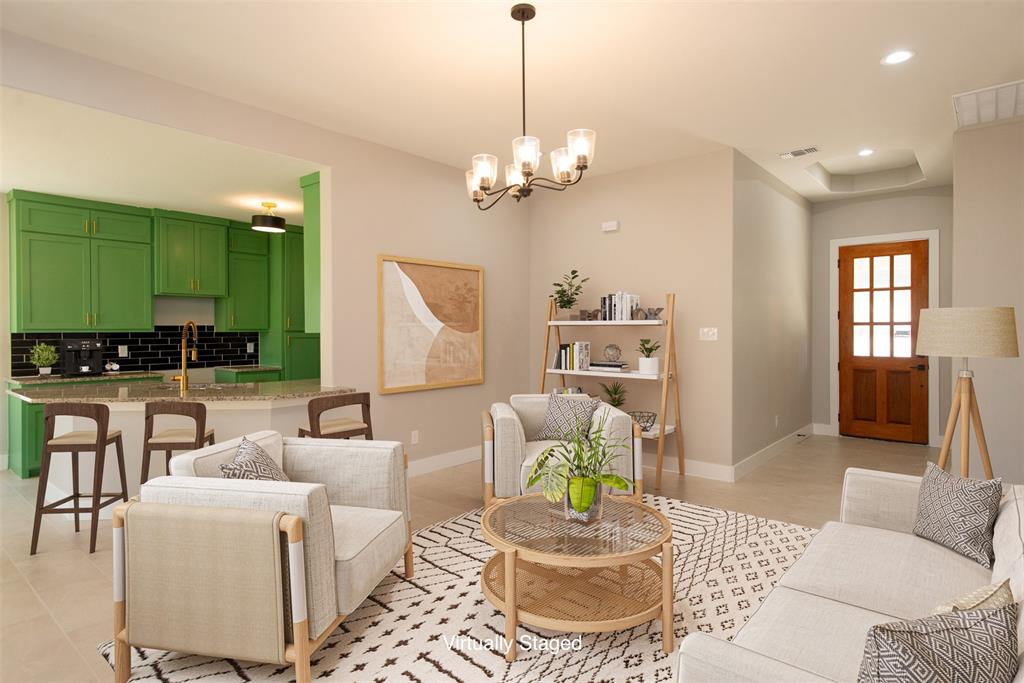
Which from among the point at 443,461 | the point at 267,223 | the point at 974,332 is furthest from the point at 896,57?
the point at 267,223

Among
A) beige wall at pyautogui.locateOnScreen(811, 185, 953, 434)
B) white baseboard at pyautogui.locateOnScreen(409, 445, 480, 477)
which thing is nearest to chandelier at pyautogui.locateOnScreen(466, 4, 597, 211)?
white baseboard at pyautogui.locateOnScreen(409, 445, 480, 477)

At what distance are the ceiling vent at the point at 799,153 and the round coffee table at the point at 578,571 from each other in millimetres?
3744

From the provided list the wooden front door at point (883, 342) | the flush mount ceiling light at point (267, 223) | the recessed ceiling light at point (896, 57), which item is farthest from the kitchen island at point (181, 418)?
the wooden front door at point (883, 342)

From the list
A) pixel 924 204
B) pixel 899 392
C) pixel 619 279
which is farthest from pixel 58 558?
pixel 924 204

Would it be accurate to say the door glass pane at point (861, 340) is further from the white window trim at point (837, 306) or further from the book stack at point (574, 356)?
the book stack at point (574, 356)

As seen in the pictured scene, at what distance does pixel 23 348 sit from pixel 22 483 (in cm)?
144

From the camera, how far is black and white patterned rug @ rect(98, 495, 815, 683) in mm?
2125

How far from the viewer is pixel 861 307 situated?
6609 mm

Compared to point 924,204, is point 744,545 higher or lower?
lower

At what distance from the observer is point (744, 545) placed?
335 cm

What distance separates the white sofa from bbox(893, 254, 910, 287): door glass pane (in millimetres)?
4826

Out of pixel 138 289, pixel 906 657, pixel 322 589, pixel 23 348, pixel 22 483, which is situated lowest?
pixel 22 483

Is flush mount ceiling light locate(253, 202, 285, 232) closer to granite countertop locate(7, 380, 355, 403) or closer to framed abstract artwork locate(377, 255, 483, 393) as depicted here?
framed abstract artwork locate(377, 255, 483, 393)

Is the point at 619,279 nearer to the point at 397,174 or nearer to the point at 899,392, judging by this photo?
the point at 397,174
